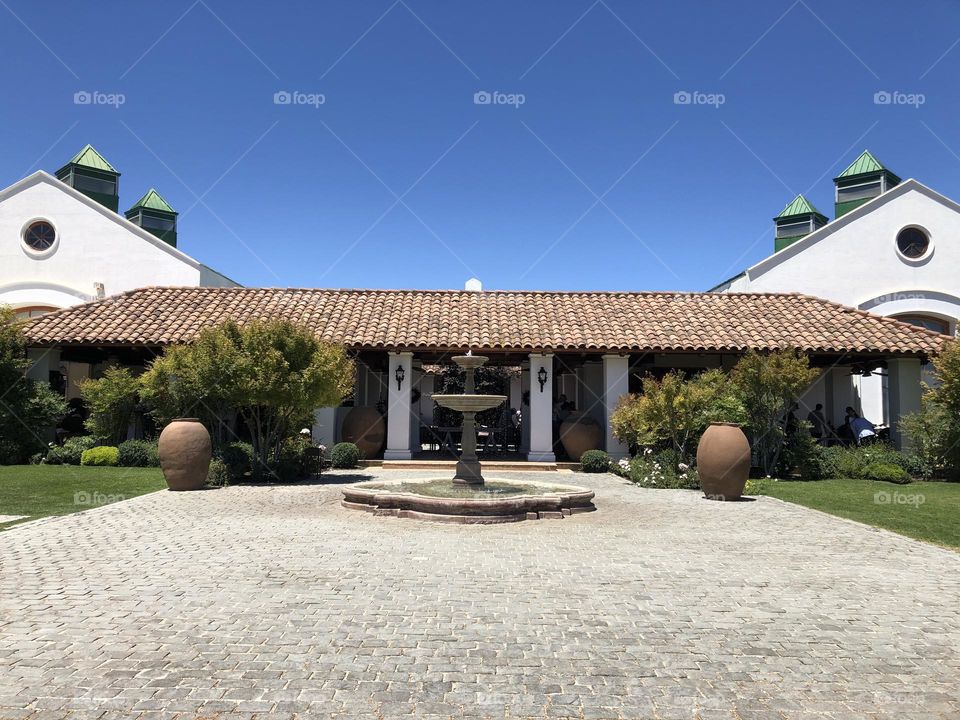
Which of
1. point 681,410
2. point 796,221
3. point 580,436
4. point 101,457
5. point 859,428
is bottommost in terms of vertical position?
point 101,457

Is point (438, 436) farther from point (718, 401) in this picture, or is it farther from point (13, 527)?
point (13, 527)

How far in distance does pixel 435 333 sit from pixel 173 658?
1510 cm

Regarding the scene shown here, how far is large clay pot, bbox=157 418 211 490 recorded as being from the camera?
12625 millimetres

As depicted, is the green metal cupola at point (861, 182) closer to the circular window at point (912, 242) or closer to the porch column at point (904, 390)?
the circular window at point (912, 242)

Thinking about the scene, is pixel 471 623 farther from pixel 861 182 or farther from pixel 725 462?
pixel 861 182

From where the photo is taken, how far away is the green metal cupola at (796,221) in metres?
33.9

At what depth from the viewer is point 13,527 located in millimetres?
8727

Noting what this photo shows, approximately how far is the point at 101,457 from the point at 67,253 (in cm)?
1288

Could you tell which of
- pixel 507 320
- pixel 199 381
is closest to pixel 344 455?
pixel 199 381

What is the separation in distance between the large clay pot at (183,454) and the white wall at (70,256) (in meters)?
15.2

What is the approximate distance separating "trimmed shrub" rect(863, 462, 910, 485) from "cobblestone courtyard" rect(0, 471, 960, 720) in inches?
329

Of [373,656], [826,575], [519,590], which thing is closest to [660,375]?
[826,575]

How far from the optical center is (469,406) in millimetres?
11859

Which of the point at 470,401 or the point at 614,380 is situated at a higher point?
the point at 614,380
